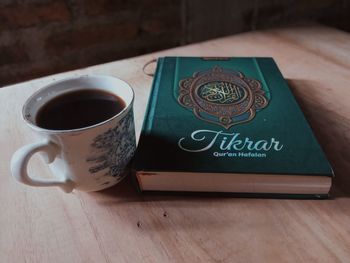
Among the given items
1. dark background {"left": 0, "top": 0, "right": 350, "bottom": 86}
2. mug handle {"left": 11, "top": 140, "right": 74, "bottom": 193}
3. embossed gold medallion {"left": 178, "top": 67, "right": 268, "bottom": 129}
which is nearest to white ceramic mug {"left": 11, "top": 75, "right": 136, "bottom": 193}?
mug handle {"left": 11, "top": 140, "right": 74, "bottom": 193}

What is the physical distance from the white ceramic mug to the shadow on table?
0.74 feet

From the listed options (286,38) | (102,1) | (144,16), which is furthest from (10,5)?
(286,38)

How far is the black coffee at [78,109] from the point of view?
0.32 m

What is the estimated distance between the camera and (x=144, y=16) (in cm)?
103

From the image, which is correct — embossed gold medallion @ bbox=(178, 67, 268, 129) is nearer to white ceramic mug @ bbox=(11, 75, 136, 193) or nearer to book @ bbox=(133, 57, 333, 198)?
book @ bbox=(133, 57, 333, 198)

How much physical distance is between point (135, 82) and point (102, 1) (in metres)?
0.50

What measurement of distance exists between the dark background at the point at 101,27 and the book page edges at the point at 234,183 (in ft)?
2.00

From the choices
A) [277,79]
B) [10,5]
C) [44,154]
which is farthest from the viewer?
[10,5]

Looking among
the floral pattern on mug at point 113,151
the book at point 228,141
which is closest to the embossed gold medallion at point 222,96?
the book at point 228,141

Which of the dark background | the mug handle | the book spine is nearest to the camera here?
the mug handle

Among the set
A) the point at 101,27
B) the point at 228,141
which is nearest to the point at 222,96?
the point at 228,141

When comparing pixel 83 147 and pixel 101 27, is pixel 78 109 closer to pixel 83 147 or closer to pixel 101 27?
pixel 83 147

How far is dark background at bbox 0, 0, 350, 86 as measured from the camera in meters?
0.91

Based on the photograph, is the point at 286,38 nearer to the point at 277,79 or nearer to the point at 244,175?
the point at 277,79
